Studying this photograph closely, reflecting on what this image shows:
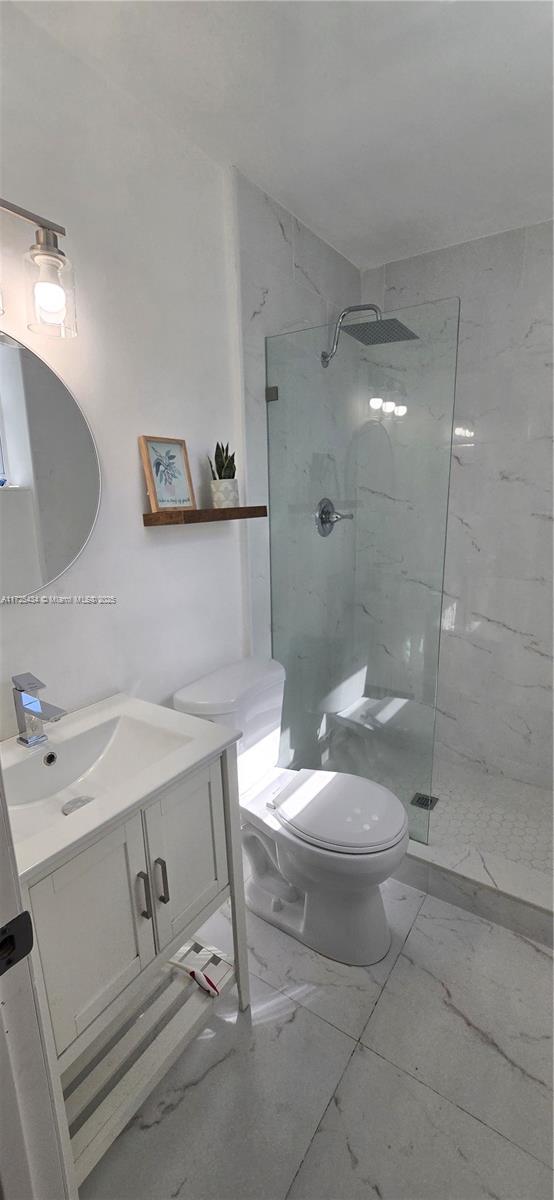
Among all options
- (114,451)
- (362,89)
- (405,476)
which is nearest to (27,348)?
(114,451)

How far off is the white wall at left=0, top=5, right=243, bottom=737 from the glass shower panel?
35 centimetres

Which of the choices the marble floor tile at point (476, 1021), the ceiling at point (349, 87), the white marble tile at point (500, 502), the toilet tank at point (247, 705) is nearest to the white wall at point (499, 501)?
the white marble tile at point (500, 502)

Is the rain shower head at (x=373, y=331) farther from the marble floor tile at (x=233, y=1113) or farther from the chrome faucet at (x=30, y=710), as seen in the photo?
the marble floor tile at (x=233, y=1113)

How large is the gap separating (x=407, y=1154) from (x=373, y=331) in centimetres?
232

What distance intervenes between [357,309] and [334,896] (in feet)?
6.37

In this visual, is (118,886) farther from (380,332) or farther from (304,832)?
(380,332)

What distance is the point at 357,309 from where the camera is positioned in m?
1.89

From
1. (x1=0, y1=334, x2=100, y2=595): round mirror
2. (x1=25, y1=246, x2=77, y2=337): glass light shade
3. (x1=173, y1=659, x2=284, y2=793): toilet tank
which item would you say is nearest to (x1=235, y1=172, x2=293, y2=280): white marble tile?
(x1=25, y1=246, x2=77, y2=337): glass light shade

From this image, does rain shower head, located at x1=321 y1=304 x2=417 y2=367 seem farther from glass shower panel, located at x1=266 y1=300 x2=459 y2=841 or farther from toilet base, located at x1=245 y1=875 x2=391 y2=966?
toilet base, located at x1=245 y1=875 x2=391 y2=966

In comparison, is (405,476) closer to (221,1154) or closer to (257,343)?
(257,343)

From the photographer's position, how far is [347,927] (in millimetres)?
1578

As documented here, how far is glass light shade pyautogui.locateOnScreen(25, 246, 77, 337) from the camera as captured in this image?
1121mm

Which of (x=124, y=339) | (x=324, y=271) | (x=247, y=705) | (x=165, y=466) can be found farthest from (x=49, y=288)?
(x=324, y=271)

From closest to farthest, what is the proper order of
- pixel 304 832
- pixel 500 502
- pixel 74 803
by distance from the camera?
pixel 74 803
pixel 304 832
pixel 500 502
